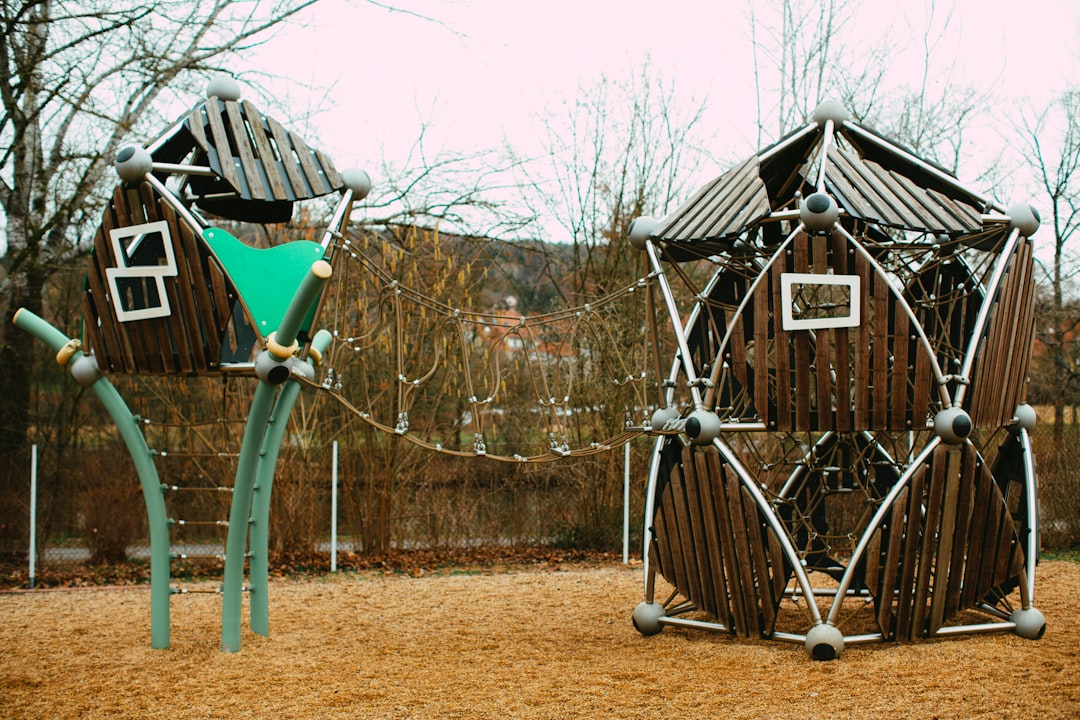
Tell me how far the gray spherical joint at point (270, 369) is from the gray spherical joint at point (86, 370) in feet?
4.15

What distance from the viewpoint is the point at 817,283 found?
5.35 metres

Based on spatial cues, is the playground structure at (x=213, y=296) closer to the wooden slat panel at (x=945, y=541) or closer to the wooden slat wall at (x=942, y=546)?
the wooden slat wall at (x=942, y=546)

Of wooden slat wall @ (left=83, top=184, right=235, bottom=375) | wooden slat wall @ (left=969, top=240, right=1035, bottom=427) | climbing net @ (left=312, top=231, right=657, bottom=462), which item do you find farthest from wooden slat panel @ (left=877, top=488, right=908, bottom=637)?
climbing net @ (left=312, top=231, right=657, bottom=462)

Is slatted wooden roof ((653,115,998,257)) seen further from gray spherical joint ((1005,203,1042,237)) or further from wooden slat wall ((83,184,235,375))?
wooden slat wall ((83,184,235,375))

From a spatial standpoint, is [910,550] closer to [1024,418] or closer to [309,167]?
[1024,418]

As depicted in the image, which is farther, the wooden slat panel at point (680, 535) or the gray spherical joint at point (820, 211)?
the wooden slat panel at point (680, 535)

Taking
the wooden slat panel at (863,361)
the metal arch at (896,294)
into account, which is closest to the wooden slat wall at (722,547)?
the wooden slat panel at (863,361)

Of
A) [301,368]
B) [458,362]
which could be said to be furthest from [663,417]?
[458,362]

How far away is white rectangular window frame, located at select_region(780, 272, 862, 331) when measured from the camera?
536 centimetres

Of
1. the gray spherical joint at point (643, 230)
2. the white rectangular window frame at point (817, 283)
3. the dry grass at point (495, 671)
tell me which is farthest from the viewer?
the gray spherical joint at point (643, 230)

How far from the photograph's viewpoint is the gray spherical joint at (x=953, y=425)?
537 cm

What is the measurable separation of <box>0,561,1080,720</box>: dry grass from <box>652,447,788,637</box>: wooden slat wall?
0.22 m

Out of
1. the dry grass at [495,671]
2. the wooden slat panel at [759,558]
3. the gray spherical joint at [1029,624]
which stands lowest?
the dry grass at [495,671]

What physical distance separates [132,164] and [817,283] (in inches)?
148
